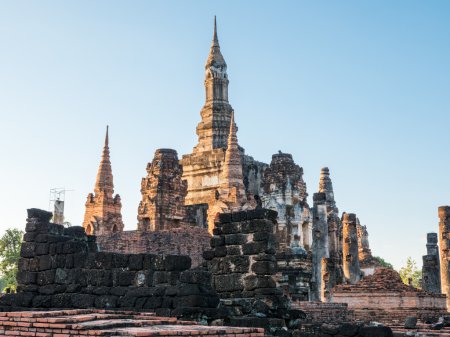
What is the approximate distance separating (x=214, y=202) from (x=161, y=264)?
17.3 metres

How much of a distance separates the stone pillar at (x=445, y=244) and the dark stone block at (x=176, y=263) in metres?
16.4

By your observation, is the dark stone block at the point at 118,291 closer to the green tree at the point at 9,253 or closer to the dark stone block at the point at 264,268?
the dark stone block at the point at 264,268

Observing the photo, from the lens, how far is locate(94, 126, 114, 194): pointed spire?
29969 millimetres

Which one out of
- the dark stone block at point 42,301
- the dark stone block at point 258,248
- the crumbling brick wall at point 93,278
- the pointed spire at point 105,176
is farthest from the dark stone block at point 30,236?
the pointed spire at point 105,176

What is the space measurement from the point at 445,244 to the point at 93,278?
1705cm

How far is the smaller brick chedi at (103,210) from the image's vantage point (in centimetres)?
2800

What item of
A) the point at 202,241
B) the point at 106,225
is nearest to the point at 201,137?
the point at 106,225

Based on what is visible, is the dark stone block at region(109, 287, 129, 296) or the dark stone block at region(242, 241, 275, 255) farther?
the dark stone block at region(242, 241, 275, 255)

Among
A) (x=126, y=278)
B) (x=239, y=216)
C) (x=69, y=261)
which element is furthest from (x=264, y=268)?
(x=69, y=261)

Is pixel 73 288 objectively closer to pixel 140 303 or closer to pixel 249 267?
pixel 140 303

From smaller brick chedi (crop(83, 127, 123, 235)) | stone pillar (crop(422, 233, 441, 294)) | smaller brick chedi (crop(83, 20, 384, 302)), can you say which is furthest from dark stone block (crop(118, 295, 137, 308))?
stone pillar (crop(422, 233, 441, 294))

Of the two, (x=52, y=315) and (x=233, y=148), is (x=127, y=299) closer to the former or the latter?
(x=52, y=315)

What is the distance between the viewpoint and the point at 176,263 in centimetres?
969

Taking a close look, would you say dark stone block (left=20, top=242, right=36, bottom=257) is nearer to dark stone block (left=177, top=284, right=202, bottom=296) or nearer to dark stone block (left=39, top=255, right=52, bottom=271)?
dark stone block (left=39, top=255, right=52, bottom=271)
